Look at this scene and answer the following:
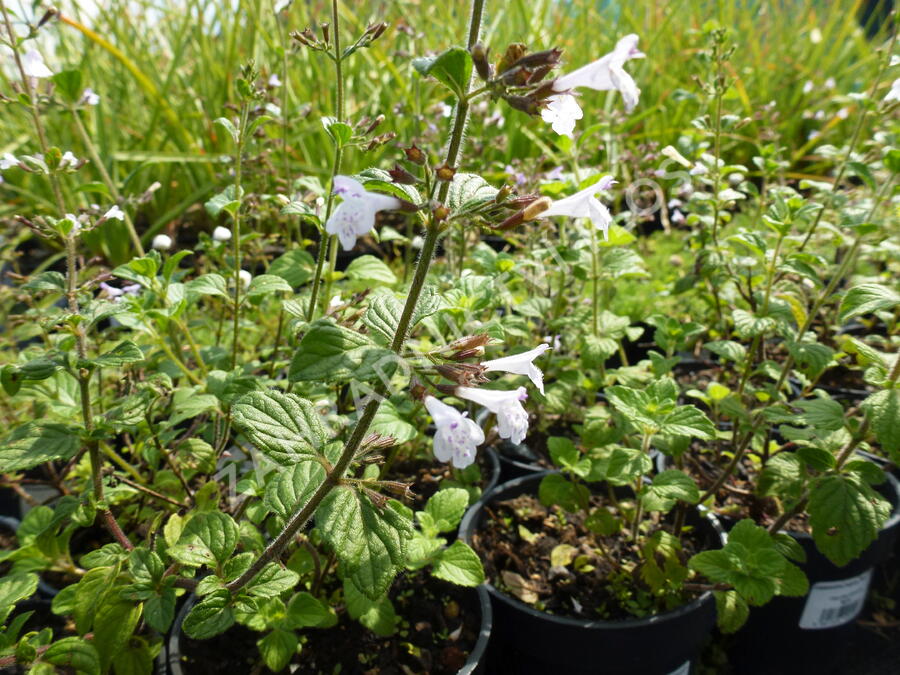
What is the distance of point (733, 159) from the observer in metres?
5.49

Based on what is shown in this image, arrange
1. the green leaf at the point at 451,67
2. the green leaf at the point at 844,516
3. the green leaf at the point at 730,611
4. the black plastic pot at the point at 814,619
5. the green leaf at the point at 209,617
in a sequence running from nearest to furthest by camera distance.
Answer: the green leaf at the point at 451,67, the green leaf at the point at 209,617, the green leaf at the point at 844,516, the green leaf at the point at 730,611, the black plastic pot at the point at 814,619

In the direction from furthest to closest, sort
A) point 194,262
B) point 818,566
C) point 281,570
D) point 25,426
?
1. point 194,262
2. point 818,566
3. point 25,426
4. point 281,570

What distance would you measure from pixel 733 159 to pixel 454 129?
5425mm

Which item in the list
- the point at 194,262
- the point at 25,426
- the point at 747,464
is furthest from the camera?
the point at 194,262

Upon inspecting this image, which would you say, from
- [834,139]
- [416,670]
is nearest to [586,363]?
[416,670]

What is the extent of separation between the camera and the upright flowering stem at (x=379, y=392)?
901mm

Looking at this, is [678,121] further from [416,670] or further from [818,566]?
[416,670]

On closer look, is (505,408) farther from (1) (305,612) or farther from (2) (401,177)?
(1) (305,612)

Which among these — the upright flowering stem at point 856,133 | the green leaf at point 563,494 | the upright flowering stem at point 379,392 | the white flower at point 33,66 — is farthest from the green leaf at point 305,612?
the upright flowering stem at point 856,133

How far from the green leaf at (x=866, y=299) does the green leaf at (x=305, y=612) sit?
1304mm

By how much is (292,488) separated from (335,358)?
0.35m

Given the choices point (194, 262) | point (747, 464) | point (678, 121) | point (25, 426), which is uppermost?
point (678, 121)

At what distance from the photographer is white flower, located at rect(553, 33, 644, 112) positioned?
93cm

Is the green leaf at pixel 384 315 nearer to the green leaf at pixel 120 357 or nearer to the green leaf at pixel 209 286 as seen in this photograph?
the green leaf at pixel 120 357
